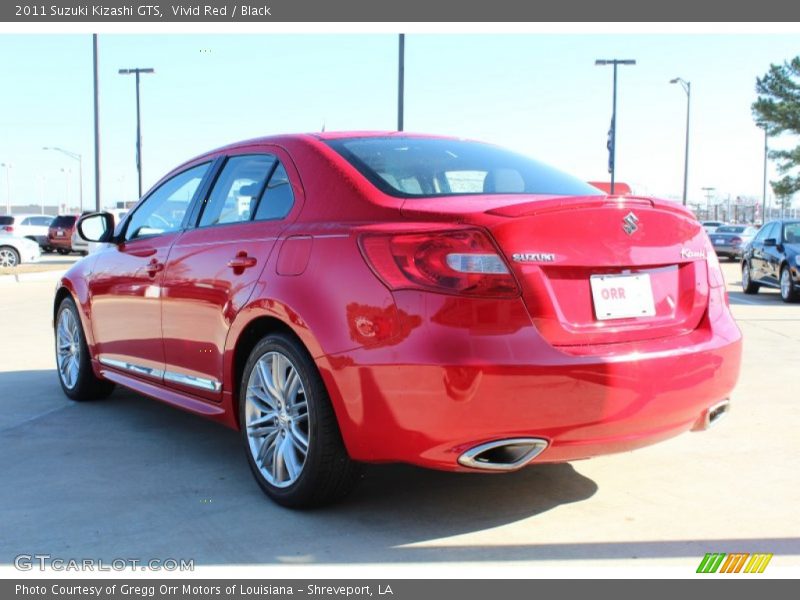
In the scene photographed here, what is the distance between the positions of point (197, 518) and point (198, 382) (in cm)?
94

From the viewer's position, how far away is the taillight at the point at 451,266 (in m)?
3.18

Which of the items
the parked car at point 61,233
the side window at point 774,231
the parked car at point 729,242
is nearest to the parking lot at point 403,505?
Answer: the side window at point 774,231

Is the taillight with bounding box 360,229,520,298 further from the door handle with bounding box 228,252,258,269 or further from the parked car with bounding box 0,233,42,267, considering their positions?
the parked car with bounding box 0,233,42,267

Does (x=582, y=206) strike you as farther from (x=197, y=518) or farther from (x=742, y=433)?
(x=742, y=433)

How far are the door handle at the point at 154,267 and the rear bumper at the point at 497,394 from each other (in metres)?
1.78

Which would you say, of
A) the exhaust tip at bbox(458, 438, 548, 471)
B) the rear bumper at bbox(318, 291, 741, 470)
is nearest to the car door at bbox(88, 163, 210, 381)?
the rear bumper at bbox(318, 291, 741, 470)

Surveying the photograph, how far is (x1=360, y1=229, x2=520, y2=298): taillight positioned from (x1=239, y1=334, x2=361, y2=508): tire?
0.62 meters

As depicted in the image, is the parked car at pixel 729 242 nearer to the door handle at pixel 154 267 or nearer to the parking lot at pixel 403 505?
the parking lot at pixel 403 505

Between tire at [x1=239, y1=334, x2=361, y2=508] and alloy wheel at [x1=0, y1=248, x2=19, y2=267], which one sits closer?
tire at [x1=239, y1=334, x2=361, y2=508]

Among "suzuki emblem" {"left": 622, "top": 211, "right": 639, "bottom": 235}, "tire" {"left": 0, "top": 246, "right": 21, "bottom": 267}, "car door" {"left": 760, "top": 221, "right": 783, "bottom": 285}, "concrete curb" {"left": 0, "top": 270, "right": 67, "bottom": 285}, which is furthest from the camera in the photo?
"tire" {"left": 0, "top": 246, "right": 21, "bottom": 267}

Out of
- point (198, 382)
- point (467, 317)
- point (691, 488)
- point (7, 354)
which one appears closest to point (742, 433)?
point (691, 488)

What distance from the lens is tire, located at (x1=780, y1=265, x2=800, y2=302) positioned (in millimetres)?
14523

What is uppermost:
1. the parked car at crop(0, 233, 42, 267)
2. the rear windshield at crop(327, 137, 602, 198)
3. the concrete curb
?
the rear windshield at crop(327, 137, 602, 198)

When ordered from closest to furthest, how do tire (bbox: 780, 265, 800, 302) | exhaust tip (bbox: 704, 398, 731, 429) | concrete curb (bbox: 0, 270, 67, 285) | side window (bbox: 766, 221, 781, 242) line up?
1. exhaust tip (bbox: 704, 398, 731, 429)
2. tire (bbox: 780, 265, 800, 302)
3. side window (bbox: 766, 221, 781, 242)
4. concrete curb (bbox: 0, 270, 67, 285)
